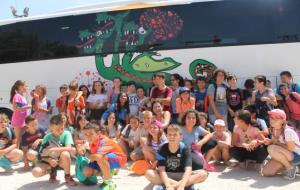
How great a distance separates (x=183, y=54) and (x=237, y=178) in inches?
142

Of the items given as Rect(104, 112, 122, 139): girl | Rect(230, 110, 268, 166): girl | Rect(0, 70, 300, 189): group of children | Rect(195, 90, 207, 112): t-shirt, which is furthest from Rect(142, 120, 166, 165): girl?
Rect(195, 90, 207, 112): t-shirt

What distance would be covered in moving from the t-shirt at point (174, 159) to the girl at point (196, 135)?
1.11 meters

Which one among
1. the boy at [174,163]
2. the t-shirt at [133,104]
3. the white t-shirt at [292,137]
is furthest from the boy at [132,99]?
the white t-shirt at [292,137]

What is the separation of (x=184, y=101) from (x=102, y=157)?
265 centimetres

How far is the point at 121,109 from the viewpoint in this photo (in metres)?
8.37

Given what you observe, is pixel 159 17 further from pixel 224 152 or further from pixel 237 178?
pixel 237 178

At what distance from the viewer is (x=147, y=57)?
891cm

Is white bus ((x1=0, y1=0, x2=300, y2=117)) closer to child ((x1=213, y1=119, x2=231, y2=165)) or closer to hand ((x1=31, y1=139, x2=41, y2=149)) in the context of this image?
child ((x1=213, y1=119, x2=231, y2=165))

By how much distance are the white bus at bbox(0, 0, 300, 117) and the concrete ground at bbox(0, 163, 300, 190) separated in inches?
111

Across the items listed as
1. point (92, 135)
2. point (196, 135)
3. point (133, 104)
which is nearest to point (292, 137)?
point (196, 135)

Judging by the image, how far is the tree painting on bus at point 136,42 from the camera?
8.78 m

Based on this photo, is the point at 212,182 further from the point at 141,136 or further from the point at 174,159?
the point at 141,136

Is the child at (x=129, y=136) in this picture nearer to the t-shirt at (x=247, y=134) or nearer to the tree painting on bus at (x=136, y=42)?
the tree painting on bus at (x=136, y=42)

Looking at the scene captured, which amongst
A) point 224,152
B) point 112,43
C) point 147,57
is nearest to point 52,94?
point 112,43
